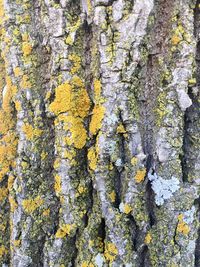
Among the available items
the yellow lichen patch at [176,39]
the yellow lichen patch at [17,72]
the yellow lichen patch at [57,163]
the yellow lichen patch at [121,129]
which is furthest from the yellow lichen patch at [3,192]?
the yellow lichen patch at [176,39]

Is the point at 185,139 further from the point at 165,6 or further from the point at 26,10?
the point at 26,10

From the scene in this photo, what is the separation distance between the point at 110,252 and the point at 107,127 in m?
0.50

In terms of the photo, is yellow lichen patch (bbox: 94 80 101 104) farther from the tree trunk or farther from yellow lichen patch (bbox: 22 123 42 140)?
yellow lichen patch (bbox: 22 123 42 140)

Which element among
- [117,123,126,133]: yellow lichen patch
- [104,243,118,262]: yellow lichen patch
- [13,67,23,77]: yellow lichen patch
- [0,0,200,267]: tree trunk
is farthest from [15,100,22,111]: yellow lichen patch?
[104,243,118,262]: yellow lichen patch

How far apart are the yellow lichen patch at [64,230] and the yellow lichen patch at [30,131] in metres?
0.40

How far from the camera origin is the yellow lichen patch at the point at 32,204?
153cm

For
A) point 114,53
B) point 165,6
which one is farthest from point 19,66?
point 165,6

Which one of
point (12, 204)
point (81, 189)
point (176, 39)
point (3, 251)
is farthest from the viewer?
point (3, 251)

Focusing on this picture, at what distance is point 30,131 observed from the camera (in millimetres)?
1511

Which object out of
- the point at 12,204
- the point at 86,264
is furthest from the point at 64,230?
the point at 12,204

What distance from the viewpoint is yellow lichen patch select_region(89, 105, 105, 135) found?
1.40m

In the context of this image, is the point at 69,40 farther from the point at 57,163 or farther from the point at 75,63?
the point at 57,163

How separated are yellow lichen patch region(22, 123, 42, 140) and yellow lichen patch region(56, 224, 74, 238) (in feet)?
1.31

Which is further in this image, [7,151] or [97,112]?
[7,151]
